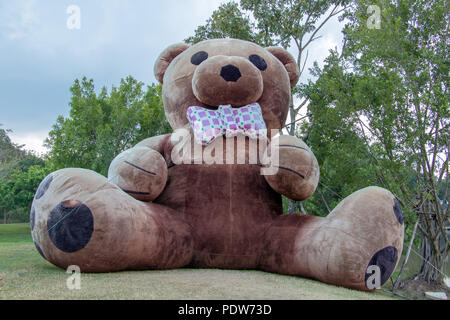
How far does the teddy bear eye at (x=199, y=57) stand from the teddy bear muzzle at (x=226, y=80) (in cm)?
27

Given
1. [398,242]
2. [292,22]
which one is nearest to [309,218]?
[398,242]

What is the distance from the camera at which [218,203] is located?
3244 millimetres

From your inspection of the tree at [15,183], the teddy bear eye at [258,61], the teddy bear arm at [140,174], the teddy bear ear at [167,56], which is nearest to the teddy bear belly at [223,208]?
the teddy bear arm at [140,174]

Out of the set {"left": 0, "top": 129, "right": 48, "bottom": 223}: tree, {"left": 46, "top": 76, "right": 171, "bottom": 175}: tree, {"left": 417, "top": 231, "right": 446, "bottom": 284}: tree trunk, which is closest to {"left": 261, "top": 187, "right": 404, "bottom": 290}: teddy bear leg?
{"left": 417, "top": 231, "right": 446, "bottom": 284}: tree trunk

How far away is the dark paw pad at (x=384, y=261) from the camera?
106 inches

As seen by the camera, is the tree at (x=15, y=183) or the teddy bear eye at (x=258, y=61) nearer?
the teddy bear eye at (x=258, y=61)

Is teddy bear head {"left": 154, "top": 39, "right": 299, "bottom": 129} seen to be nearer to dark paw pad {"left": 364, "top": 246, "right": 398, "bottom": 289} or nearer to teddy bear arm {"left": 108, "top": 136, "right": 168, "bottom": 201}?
teddy bear arm {"left": 108, "top": 136, "right": 168, "bottom": 201}

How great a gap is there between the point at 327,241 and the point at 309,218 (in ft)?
1.35

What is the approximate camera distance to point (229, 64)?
11.2 ft

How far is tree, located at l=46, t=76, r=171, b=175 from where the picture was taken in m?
10.1

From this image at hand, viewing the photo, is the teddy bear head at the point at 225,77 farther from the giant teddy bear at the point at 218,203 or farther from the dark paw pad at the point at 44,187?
the dark paw pad at the point at 44,187

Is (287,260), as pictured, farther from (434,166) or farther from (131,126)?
(131,126)

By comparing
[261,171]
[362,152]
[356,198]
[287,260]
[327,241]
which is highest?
[362,152]

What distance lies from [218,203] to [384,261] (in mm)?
1345
